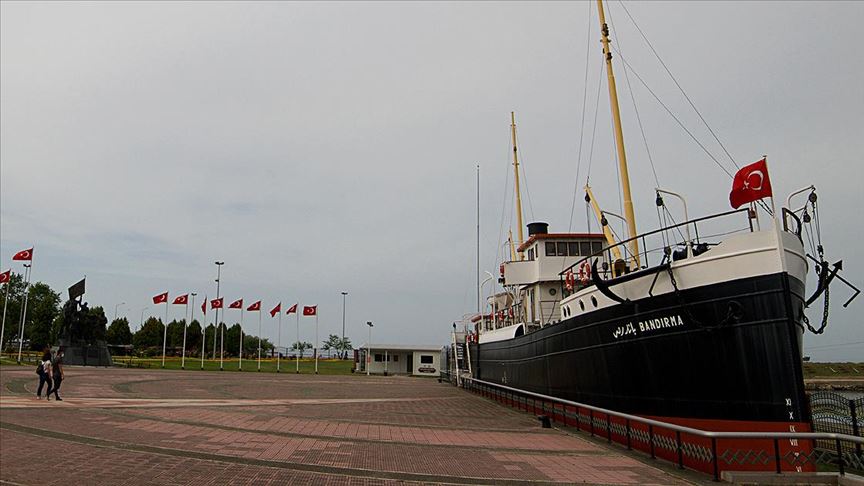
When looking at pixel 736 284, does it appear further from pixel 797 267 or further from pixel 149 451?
pixel 149 451

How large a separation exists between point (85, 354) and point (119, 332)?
45.0m

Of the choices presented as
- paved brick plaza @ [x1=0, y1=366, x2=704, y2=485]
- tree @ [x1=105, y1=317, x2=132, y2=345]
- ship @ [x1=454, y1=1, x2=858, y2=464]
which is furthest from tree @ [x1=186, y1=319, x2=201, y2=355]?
ship @ [x1=454, y1=1, x2=858, y2=464]

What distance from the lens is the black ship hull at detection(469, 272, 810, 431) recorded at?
30.7 feet

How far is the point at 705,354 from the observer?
404 inches

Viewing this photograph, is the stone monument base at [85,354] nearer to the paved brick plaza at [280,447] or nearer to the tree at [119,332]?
the paved brick plaza at [280,447]

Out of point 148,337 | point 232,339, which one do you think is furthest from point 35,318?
point 232,339

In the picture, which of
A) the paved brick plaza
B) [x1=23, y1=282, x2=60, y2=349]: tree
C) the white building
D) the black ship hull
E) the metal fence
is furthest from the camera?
[x1=23, y1=282, x2=60, y2=349]: tree

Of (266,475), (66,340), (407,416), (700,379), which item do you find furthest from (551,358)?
(66,340)

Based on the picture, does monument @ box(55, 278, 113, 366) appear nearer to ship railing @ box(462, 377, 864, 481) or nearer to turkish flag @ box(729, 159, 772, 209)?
ship railing @ box(462, 377, 864, 481)

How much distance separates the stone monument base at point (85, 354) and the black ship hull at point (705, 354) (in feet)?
131

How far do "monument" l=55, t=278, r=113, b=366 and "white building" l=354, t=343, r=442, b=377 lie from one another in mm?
21769

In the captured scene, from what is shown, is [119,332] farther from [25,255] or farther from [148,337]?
[25,255]

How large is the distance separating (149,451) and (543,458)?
22.0 feet

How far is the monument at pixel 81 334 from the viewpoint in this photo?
40.2 meters
